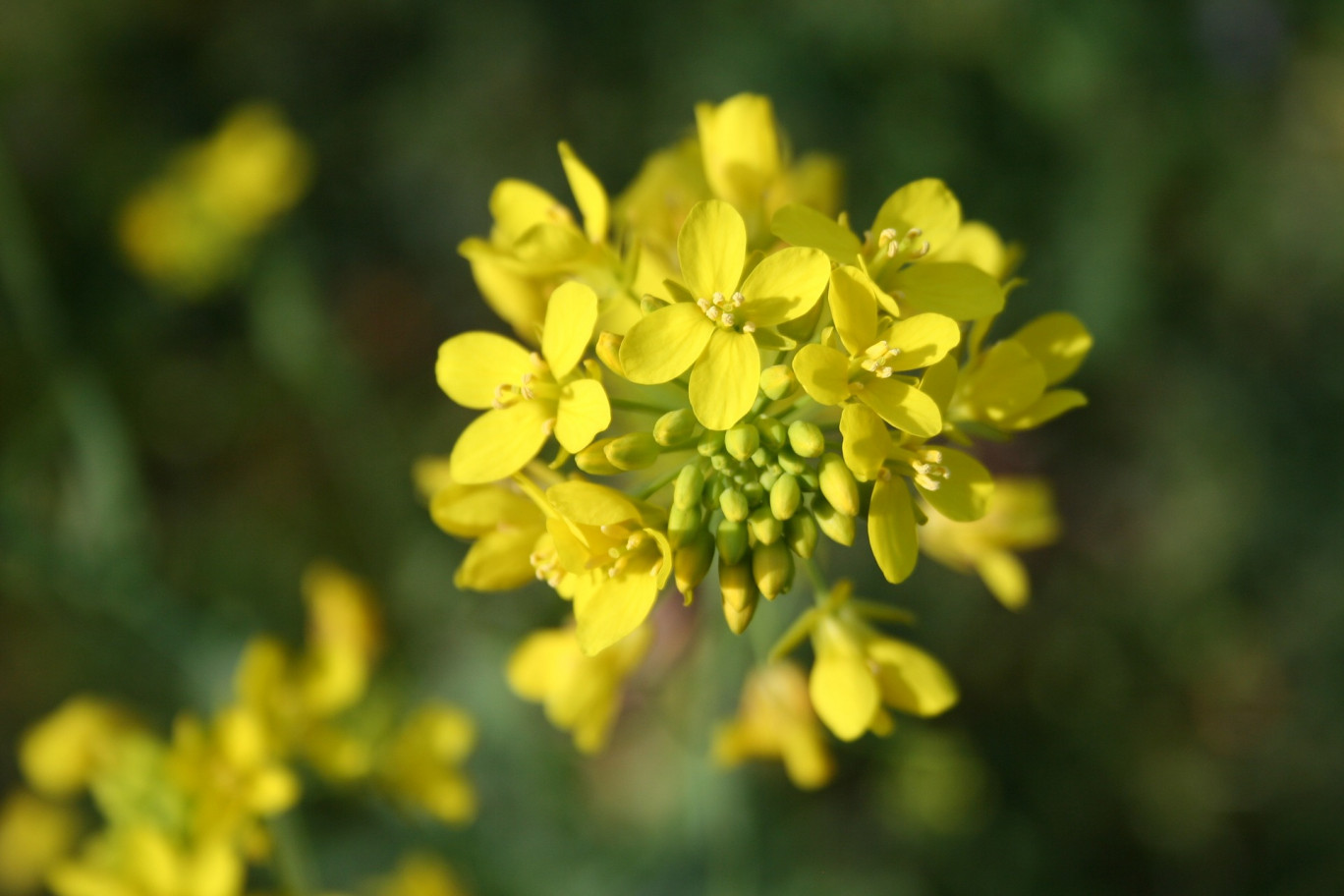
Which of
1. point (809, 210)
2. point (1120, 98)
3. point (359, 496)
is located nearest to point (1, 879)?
point (359, 496)

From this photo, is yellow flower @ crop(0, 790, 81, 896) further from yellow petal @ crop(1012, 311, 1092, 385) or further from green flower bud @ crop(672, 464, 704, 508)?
yellow petal @ crop(1012, 311, 1092, 385)

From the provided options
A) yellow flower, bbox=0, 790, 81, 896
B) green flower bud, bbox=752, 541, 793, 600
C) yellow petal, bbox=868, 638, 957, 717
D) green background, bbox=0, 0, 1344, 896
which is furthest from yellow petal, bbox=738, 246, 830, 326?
yellow flower, bbox=0, 790, 81, 896

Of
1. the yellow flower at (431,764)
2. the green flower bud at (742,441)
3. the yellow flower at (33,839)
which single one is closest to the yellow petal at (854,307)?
the green flower bud at (742,441)

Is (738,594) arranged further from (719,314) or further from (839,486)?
(719,314)

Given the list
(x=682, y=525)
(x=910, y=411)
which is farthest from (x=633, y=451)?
(x=910, y=411)

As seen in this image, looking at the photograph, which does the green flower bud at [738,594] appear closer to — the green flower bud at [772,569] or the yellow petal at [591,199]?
the green flower bud at [772,569]
